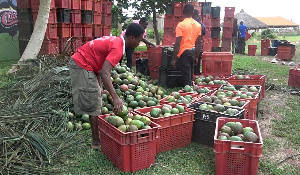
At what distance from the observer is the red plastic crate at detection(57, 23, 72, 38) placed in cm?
964

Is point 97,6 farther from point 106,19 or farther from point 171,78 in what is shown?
point 171,78

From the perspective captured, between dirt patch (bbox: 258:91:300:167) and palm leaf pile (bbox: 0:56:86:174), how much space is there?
2.87m

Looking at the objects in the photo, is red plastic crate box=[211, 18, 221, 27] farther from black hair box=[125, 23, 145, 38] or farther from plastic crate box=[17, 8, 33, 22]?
black hair box=[125, 23, 145, 38]

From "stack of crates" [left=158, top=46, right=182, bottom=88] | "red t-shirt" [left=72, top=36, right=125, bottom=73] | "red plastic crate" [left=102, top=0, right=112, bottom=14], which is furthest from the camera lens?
"red plastic crate" [left=102, top=0, right=112, bottom=14]

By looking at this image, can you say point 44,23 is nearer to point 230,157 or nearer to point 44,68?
point 44,68

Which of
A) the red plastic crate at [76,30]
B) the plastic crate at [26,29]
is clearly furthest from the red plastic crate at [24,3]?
the red plastic crate at [76,30]

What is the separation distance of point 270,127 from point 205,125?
1685 mm

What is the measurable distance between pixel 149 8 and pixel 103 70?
12384 millimetres

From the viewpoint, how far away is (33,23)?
31.5ft

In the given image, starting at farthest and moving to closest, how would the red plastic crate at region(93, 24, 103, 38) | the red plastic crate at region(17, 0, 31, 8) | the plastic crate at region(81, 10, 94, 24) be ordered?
the red plastic crate at region(93, 24, 103, 38) < the plastic crate at region(81, 10, 94, 24) < the red plastic crate at region(17, 0, 31, 8)

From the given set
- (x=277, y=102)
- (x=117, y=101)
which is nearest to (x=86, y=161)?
(x=117, y=101)

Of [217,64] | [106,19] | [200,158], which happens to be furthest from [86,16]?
[200,158]

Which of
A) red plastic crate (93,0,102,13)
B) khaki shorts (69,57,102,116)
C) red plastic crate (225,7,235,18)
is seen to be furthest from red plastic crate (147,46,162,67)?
red plastic crate (225,7,235,18)

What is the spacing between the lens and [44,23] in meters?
8.06
